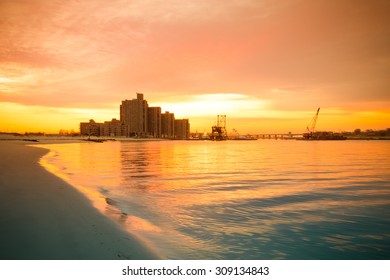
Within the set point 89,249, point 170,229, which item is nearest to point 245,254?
point 170,229

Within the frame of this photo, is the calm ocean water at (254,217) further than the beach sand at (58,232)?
Yes

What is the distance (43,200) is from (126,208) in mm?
2734

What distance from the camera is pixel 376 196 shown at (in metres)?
12.9

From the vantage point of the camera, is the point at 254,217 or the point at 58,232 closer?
the point at 58,232

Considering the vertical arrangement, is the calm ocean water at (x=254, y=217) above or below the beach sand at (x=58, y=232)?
below

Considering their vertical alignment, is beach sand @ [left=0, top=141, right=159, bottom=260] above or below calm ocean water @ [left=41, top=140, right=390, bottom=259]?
above

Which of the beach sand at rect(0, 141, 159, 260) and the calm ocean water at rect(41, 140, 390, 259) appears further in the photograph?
the calm ocean water at rect(41, 140, 390, 259)

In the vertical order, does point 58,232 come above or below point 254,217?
above

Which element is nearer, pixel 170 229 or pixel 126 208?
pixel 170 229

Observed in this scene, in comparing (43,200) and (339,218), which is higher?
(43,200)
